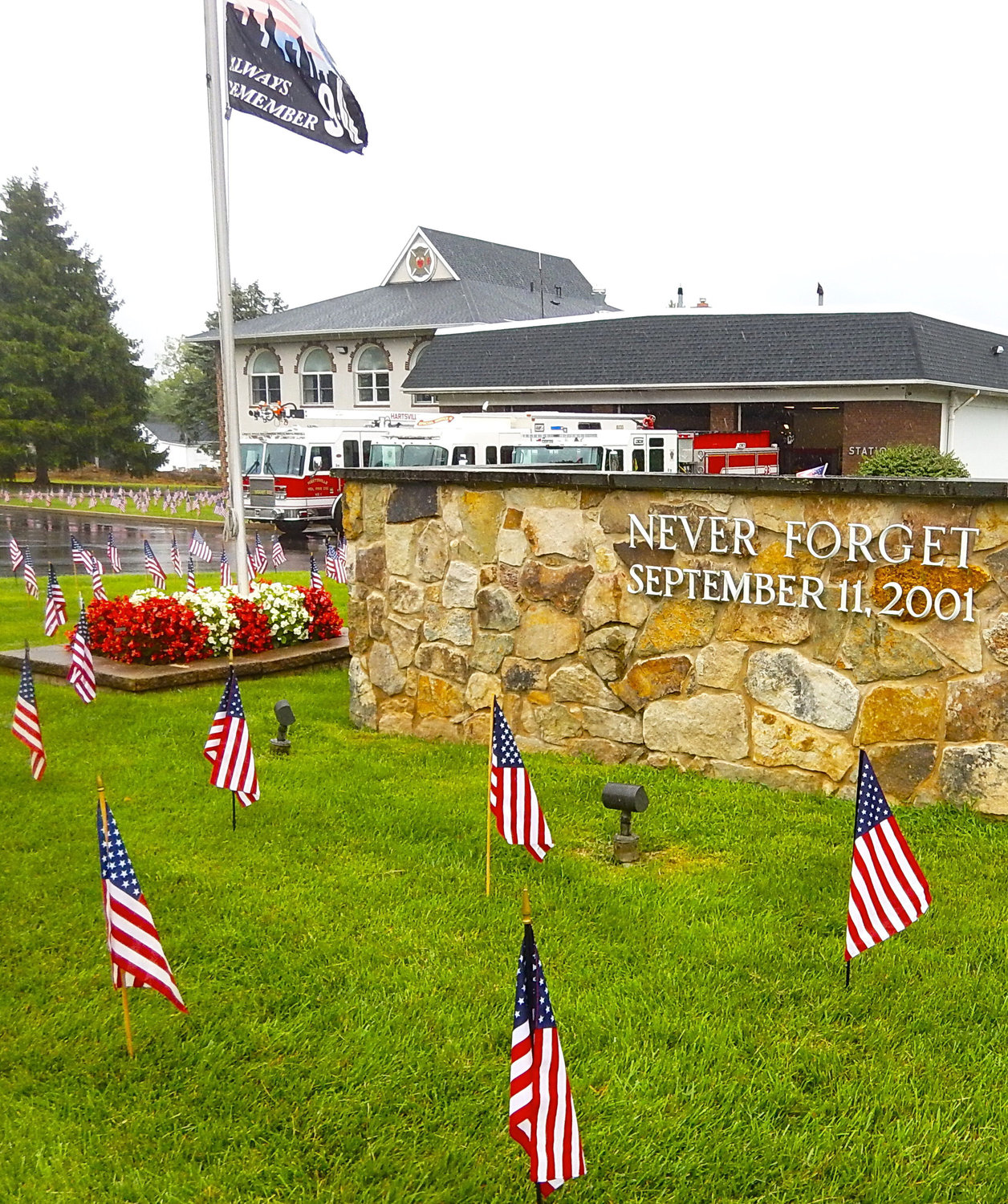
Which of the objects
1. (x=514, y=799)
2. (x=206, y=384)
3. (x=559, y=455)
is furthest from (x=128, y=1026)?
(x=206, y=384)

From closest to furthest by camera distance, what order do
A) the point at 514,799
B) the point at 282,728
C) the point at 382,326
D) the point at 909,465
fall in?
the point at 514,799
the point at 282,728
the point at 909,465
the point at 382,326

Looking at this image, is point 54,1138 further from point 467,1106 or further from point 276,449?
point 276,449

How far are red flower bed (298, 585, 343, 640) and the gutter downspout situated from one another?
22.5m

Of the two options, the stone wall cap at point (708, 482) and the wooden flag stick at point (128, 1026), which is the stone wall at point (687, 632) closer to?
the stone wall cap at point (708, 482)

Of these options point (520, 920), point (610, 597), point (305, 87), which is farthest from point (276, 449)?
point (520, 920)

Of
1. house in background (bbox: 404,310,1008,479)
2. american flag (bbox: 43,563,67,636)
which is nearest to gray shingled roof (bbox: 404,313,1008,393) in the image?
house in background (bbox: 404,310,1008,479)

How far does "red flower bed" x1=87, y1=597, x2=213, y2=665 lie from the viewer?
9094 mm

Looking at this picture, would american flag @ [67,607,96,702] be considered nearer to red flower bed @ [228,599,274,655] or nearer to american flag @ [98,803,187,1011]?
red flower bed @ [228,599,274,655]

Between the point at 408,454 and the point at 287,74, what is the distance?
15441mm

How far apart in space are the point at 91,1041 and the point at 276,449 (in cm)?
2577

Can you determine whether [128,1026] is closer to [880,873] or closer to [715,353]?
[880,873]

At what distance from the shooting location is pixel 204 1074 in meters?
3.50

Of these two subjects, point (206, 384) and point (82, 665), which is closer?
point (82, 665)

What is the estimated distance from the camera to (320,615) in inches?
400
